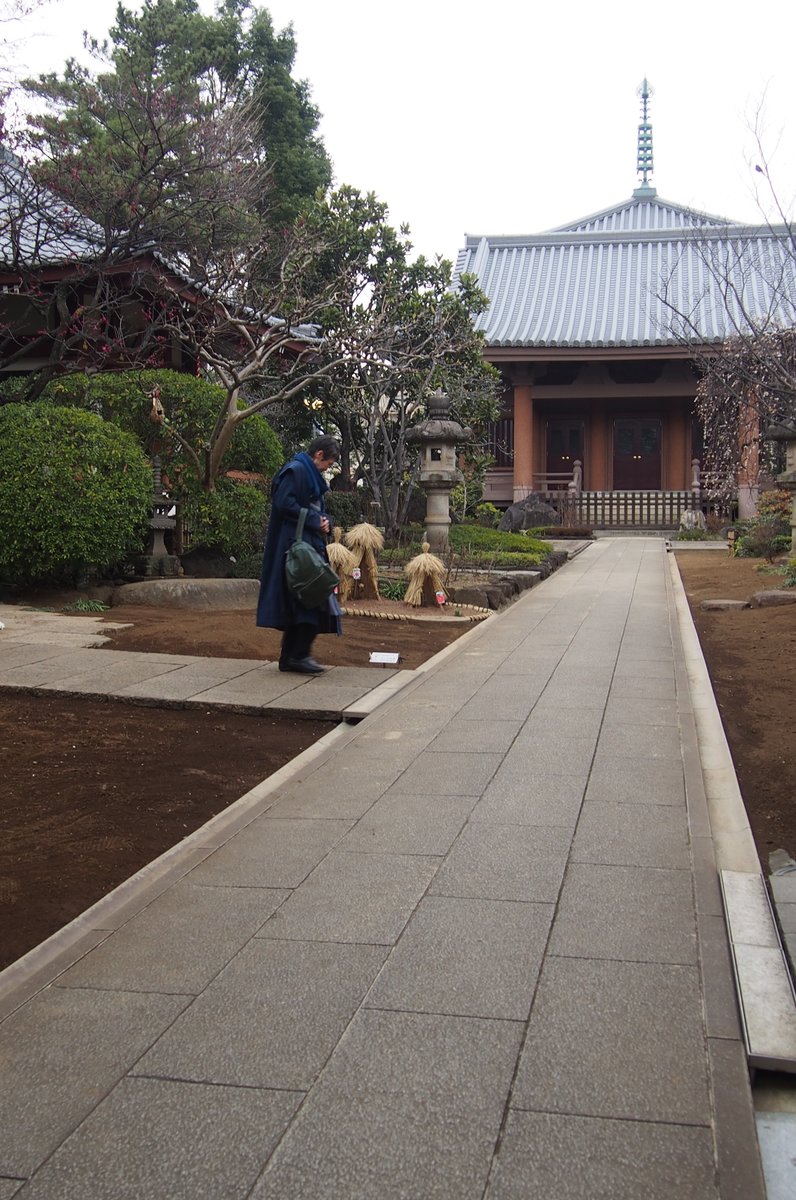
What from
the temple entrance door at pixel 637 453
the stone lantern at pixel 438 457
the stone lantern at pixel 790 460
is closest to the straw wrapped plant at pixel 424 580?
the stone lantern at pixel 438 457

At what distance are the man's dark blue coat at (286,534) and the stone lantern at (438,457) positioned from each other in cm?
863

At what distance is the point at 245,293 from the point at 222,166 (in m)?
2.04

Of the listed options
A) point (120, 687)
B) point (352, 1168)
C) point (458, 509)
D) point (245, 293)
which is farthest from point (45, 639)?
point (458, 509)

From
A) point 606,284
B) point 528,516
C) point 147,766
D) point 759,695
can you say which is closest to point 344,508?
point 528,516

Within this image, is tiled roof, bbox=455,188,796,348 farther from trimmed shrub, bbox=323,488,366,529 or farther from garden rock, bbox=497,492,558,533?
trimmed shrub, bbox=323,488,366,529

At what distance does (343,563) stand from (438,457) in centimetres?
531

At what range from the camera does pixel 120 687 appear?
22.5ft

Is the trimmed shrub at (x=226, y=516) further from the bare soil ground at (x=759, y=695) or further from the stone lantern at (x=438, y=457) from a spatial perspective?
the bare soil ground at (x=759, y=695)

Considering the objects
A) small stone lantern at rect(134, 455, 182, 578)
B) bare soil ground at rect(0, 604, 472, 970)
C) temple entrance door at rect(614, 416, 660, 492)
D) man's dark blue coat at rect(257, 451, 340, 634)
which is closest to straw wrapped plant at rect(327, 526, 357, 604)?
small stone lantern at rect(134, 455, 182, 578)

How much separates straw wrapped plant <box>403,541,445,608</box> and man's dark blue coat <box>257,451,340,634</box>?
13.3 ft

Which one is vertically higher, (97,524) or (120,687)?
(97,524)

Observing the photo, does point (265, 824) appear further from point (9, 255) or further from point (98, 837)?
point (9, 255)

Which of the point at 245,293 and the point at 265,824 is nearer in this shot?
the point at 265,824

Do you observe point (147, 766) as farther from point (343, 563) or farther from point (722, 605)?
point (722, 605)
